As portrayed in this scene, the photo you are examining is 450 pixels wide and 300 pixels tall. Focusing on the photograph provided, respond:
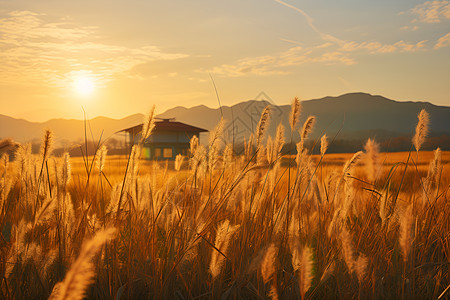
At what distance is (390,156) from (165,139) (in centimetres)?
2726

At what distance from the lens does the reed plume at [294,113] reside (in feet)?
6.50

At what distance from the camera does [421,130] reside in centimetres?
244

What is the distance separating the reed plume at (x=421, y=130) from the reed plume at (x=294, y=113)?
0.95m

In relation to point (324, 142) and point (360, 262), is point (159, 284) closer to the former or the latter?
point (360, 262)

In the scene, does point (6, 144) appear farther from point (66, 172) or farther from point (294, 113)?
point (294, 113)

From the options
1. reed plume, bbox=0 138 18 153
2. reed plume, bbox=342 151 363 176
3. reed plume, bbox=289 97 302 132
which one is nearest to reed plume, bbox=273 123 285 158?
reed plume, bbox=289 97 302 132

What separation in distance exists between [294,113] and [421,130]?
100 cm

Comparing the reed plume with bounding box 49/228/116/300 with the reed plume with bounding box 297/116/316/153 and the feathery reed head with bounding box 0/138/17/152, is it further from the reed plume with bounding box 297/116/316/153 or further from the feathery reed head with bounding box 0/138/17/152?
the reed plume with bounding box 297/116/316/153

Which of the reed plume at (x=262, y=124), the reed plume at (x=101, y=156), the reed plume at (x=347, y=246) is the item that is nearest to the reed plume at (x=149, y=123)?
the reed plume at (x=101, y=156)

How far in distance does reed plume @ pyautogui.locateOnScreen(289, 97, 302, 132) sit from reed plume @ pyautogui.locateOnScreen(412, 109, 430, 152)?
946mm

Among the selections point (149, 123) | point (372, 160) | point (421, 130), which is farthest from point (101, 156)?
point (421, 130)

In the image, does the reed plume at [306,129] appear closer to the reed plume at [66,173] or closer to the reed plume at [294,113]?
the reed plume at [294,113]

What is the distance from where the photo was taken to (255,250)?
5.99 ft

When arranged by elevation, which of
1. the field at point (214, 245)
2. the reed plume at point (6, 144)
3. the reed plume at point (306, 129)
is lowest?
the field at point (214, 245)
